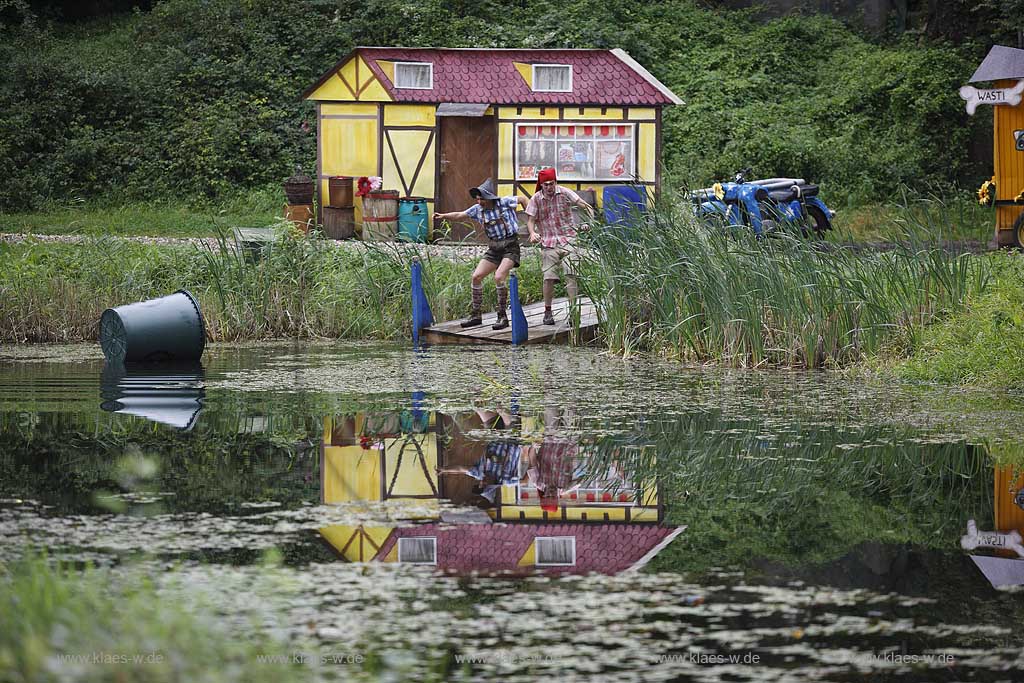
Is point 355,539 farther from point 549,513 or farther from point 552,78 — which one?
point 552,78

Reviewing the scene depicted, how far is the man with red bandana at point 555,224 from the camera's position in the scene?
48.8 feet

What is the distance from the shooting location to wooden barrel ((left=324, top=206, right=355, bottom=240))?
24422 mm

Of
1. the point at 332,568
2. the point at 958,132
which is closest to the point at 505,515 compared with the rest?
the point at 332,568

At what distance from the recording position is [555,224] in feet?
49.1

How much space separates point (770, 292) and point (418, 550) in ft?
21.4

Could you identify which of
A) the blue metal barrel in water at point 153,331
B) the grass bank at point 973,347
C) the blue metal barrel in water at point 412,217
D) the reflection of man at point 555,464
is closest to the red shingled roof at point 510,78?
the blue metal barrel in water at point 412,217

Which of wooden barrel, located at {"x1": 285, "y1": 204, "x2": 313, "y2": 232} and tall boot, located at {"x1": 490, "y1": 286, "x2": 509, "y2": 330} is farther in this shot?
wooden barrel, located at {"x1": 285, "y1": 204, "x2": 313, "y2": 232}

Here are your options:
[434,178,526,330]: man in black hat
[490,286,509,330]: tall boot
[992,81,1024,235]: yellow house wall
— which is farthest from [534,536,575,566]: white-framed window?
[992,81,1024,235]: yellow house wall

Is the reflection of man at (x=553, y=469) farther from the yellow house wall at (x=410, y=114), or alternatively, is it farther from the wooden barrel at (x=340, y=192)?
the yellow house wall at (x=410, y=114)

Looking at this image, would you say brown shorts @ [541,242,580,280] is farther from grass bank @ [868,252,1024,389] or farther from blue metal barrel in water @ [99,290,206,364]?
grass bank @ [868,252,1024,389]

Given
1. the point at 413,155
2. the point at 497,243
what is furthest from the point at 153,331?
the point at 413,155

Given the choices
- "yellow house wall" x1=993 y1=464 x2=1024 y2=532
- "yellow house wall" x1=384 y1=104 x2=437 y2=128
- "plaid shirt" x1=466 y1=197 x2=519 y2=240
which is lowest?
"yellow house wall" x1=993 y1=464 x2=1024 y2=532

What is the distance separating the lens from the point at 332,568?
19.9 ft

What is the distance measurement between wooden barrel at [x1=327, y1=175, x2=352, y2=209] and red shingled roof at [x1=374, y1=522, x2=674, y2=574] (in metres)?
17.9
